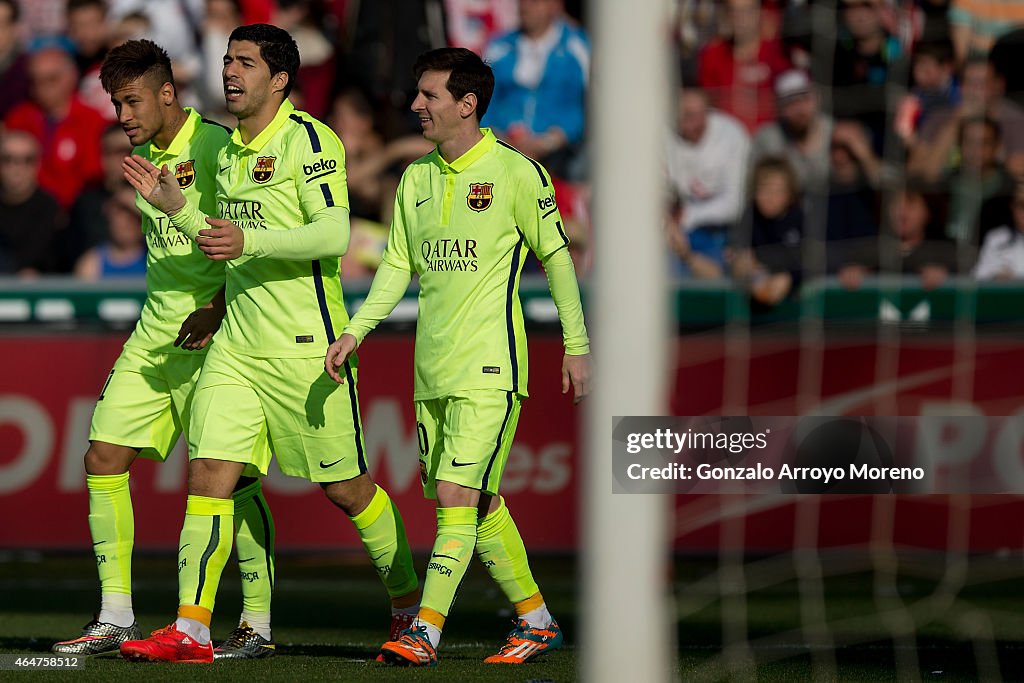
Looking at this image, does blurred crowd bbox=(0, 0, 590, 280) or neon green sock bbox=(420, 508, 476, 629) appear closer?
neon green sock bbox=(420, 508, 476, 629)

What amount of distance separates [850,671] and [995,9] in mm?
4834

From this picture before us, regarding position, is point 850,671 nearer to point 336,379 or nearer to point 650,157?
point 336,379

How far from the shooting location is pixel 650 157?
379cm

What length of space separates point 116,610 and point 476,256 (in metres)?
2.05

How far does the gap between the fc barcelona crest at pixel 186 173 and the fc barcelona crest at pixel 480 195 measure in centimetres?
122

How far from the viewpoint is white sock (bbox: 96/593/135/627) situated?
6553mm

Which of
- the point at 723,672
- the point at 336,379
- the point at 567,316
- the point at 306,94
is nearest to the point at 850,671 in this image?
the point at 723,672

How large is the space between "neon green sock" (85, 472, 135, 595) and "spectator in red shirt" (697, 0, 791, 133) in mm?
4899

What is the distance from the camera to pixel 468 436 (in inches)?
242

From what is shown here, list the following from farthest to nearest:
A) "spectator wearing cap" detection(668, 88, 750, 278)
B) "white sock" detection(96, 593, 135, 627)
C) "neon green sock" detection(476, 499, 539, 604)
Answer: "spectator wearing cap" detection(668, 88, 750, 278), "white sock" detection(96, 593, 135, 627), "neon green sock" detection(476, 499, 539, 604)

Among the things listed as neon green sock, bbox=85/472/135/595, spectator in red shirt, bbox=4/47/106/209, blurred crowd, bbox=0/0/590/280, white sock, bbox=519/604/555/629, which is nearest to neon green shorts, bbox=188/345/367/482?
neon green sock, bbox=85/472/135/595

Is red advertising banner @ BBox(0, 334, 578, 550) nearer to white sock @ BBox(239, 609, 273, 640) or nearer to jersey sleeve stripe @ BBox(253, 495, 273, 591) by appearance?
jersey sleeve stripe @ BBox(253, 495, 273, 591)

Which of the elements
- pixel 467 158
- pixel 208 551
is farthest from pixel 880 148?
pixel 208 551

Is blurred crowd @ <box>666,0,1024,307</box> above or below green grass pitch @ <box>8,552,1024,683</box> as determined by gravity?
above
